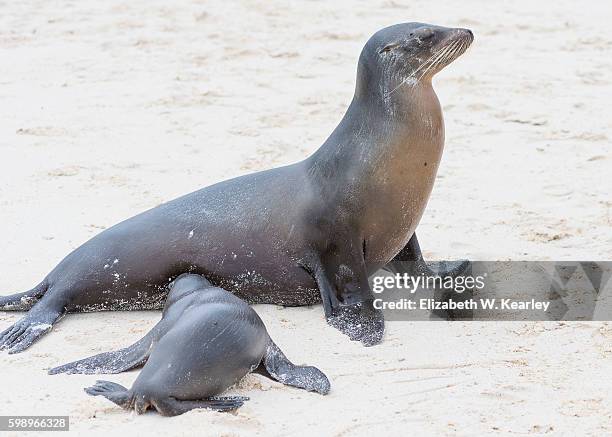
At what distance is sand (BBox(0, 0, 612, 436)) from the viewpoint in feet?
14.7

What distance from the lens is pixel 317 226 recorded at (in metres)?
5.41

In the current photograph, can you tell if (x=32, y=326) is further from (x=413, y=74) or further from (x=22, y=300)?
(x=413, y=74)

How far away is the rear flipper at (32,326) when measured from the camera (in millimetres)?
5109

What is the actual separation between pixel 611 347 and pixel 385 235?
1.10 m

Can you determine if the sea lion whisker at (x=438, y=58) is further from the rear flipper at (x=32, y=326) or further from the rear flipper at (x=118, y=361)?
the rear flipper at (x=32, y=326)

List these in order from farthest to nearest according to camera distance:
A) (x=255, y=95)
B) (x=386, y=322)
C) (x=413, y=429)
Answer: (x=255, y=95), (x=386, y=322), (x=413, y=429)

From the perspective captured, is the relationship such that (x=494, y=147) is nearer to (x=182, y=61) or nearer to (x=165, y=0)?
(x=182, y=61)

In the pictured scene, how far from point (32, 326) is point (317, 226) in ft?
4.34

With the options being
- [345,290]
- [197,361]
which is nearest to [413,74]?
[345,290]

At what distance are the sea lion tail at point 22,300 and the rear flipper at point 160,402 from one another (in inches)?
45.8

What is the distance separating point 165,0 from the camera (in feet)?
38.0

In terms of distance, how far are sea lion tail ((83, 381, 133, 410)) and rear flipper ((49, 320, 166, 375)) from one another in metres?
0.21

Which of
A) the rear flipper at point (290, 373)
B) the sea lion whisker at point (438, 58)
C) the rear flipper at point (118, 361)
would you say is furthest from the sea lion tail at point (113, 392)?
the sea lion whisker at point (438, 58)

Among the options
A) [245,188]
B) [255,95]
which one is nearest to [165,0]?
[255,95]
